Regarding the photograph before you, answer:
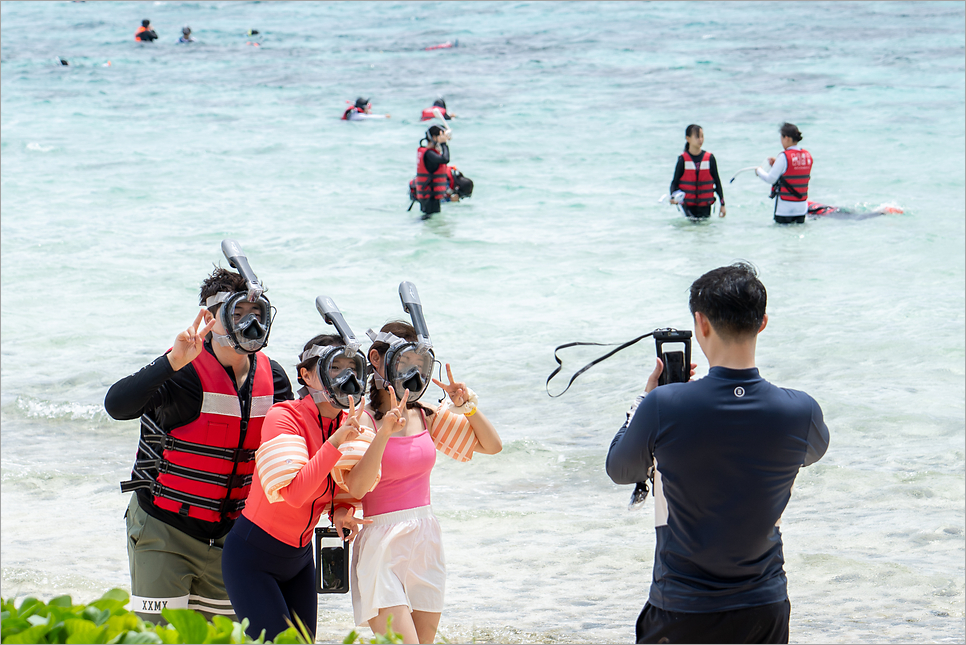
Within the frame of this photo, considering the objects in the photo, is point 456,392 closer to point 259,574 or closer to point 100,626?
point 259,574

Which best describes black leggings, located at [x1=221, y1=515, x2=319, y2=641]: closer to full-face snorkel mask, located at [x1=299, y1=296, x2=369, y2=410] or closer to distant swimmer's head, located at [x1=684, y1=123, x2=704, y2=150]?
full-face snorkel mask, located at [x1=299, y1=296, x2=369, y2=410]

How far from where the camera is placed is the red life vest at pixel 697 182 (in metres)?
14.4

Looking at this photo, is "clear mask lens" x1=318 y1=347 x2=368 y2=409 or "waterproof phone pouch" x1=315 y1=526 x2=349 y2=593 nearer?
"clear mask lens" x1=318 y1=347 x2=368 y2=409

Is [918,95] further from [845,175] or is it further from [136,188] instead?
[136,188]

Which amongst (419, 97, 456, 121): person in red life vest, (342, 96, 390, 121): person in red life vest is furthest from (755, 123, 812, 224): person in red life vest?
(342, 96, 390, 121): person in red life vest

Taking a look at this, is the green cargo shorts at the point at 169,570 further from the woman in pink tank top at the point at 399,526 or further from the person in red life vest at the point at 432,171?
the person in red life vest at the point at 432,171

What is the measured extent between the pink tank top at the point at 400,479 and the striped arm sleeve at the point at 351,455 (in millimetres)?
58

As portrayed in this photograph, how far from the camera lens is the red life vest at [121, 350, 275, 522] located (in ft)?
11.9

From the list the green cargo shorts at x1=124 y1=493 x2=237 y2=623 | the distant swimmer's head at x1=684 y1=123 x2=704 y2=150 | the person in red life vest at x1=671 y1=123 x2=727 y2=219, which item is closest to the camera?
the green cargo shorts at x1=124 y1=493 x2=237 y2=623

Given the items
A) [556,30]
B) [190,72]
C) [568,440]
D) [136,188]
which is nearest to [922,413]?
[568,440]

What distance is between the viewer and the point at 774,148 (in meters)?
23.4

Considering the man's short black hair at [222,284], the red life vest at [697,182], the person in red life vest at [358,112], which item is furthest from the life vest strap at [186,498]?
the person in red life vest at [358,112]

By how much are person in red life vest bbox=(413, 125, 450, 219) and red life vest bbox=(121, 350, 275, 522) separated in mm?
11559

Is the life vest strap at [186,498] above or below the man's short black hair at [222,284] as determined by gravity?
below
